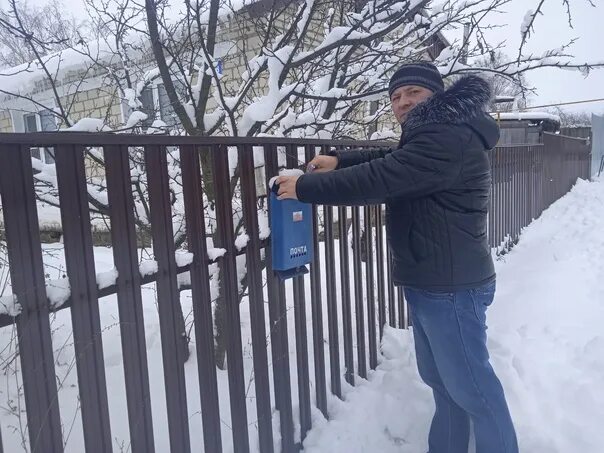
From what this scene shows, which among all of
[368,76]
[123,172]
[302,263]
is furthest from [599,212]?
[123,172]

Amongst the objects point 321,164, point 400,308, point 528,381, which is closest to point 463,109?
point 321,164

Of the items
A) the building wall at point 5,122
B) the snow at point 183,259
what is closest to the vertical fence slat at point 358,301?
the snow at point 183,259

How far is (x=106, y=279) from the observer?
5.04 feet

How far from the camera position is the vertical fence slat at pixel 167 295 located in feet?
5.53

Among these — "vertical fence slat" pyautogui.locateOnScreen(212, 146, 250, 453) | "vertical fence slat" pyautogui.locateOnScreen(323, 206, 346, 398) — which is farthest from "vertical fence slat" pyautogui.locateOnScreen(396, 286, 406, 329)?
"vertical fence slat" pyautogui.locateOnScreen(212, 146, 250, 453)

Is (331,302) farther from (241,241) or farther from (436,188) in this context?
(436,188)

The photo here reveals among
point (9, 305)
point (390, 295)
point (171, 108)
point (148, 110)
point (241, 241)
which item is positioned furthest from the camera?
point (171, 108)

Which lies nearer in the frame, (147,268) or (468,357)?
(147,268)

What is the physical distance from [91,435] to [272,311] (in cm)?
95

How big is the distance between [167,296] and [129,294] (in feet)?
0.56

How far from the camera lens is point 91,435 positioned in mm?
1513

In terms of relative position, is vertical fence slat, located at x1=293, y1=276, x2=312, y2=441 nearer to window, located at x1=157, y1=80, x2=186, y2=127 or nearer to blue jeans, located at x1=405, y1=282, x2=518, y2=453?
blue jeans, located at x1=405, y1=282, x2=518, y2=453

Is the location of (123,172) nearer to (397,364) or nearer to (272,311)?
(272,311)

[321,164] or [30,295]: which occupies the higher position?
[321,164]
